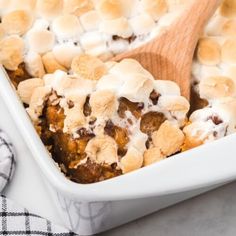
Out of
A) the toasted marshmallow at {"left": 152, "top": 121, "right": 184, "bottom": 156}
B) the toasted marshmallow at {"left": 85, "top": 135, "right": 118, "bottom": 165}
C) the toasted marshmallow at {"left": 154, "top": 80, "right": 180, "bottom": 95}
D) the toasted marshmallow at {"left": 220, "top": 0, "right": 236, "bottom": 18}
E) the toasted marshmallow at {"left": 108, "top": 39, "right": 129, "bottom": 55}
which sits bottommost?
the toasted marshmallow at {"left": 152, "top": 121, "right": 184, "bottom": 156}

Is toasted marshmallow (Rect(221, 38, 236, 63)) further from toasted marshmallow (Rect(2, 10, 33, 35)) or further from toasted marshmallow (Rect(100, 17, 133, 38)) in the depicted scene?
toasted marshmallow (Rect(2, 10, 33, 35))

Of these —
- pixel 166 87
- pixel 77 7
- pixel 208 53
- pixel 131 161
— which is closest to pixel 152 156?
pixel 131 161

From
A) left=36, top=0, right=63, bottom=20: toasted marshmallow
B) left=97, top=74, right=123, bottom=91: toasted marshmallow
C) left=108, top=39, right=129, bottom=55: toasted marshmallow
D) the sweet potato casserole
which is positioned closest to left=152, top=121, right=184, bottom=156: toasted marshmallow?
the sweet potato casserole

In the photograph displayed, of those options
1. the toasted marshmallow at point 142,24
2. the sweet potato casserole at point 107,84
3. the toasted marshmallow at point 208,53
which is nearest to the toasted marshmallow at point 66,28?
the sweet potato casserole at point 107,84

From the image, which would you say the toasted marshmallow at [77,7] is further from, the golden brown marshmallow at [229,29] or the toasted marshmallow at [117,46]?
the golden brown marshmallow at [229,29]

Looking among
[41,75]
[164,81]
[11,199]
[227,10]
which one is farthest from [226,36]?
[11,199]

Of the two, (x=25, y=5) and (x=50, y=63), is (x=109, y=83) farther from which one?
(x=25, y=5)
